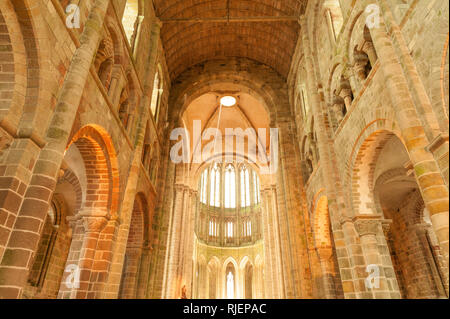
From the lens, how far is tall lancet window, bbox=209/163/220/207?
36.4 metres

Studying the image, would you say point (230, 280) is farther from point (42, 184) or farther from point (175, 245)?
point (42, 184)

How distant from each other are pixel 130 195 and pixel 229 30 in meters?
10.7

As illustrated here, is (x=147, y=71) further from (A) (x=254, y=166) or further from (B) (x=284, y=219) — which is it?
(A) (x=254, y=166)

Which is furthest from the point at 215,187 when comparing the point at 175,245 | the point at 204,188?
the point at 175,245

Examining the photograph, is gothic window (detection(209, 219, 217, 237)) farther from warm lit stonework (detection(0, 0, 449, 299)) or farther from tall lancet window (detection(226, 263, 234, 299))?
warm lit stonework (detection(0, 0, 449, 299))

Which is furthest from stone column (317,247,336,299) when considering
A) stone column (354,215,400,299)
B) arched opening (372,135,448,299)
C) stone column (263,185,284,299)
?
stone column (263,185,284,299)

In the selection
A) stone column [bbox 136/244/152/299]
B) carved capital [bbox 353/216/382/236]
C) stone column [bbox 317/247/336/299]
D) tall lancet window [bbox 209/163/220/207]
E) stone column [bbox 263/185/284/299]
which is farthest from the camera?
tall lancet window [bbox 209/163/220/207]

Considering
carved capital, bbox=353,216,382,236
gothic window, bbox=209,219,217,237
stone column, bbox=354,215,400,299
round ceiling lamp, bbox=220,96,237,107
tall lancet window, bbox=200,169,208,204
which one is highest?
tall lancet window, bbox=200,169,208,204

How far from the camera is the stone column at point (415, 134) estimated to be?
4.77 m

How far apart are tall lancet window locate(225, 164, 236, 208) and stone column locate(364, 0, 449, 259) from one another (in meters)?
31.4

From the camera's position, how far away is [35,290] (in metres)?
12.4

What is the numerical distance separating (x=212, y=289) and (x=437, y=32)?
33.3 metres

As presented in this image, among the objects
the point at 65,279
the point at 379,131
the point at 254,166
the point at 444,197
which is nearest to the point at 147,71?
Answer: the point at 65,279

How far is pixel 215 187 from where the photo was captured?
37.1m
